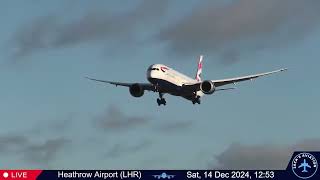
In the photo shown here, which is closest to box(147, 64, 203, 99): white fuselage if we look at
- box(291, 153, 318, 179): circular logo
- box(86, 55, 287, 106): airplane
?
box(86, 55, 287, 106): airplane

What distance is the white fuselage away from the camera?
505 feet

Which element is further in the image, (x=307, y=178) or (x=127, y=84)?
(x=127, y=84)

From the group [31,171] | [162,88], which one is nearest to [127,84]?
[162,88]

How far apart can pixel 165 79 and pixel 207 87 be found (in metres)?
8.57

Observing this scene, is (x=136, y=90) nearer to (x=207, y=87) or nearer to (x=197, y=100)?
(x=197, y=100)

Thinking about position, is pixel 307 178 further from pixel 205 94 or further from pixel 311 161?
pixel 205 94

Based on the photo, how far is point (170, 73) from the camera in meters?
156

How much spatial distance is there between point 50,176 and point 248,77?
82.0m

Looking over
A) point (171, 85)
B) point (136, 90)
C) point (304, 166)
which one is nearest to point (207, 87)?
point (171, 85)

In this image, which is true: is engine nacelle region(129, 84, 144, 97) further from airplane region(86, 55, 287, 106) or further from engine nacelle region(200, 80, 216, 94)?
A: engine nacelle region(200, 80, 216, 94)

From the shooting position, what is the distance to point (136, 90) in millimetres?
160250

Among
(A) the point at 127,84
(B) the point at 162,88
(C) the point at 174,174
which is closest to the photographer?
(C) the point at 174,174

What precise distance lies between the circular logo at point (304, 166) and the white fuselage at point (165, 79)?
69043mm

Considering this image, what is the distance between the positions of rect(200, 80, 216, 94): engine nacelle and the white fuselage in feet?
13.7
